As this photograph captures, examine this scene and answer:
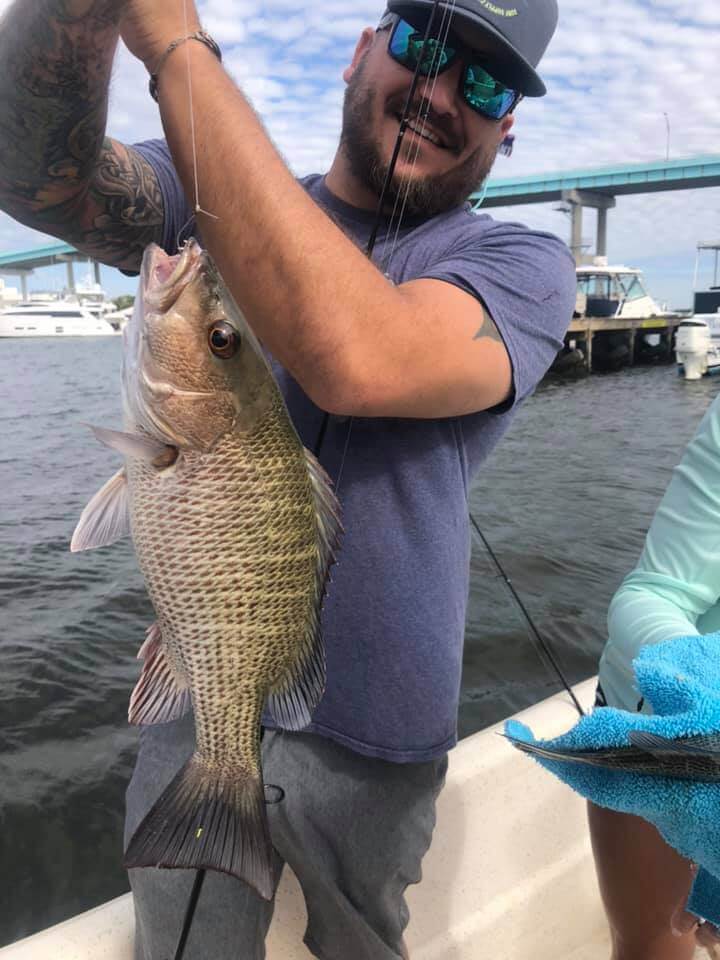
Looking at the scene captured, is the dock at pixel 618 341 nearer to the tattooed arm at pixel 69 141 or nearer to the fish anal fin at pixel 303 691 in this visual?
the tattooed arm at pixel 69 141

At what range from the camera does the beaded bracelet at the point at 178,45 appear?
1.17 m

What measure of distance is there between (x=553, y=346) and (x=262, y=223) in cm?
81

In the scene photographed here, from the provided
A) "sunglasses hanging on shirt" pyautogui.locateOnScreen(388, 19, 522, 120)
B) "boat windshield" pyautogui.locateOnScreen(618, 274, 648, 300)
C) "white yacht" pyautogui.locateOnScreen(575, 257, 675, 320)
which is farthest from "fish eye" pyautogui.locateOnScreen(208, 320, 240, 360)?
"boat windshield" pyautogui.locateOnScreen(618, 274, 648, 300)

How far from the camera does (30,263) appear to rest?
5906 millimetres

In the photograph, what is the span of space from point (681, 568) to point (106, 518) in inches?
53.6

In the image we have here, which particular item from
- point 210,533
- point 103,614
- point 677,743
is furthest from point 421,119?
point 103,614

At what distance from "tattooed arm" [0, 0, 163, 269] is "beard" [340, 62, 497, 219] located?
19.8 inches

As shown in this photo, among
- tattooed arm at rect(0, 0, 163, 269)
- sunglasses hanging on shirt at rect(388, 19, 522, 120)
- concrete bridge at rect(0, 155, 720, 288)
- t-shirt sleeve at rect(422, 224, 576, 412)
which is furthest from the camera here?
concrete bridge at rect(0, 155, 720, 288)

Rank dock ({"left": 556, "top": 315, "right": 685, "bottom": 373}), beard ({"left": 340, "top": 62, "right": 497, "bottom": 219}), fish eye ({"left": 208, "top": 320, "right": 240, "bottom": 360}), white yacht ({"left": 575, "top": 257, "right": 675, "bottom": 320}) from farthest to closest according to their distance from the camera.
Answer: white yacht ({"left": 575, "top": 257, "right": 675, "bottom": 320}) → dock ({"left": 556, "top": 315, "right": 685, "bottom": 373}) → beard ({"left": 340, "top": 62, "right": 497, "bottom": 219}) → fish eye ({"left": 208, "top": 320, "right": 240, "bottom": 360})

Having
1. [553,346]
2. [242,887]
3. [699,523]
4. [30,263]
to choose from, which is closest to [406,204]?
[553,346]

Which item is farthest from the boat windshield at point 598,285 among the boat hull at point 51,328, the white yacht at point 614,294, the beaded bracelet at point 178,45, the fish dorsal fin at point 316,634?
the beaded bracelet at point 178,45

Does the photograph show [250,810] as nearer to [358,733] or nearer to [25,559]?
[358,733]

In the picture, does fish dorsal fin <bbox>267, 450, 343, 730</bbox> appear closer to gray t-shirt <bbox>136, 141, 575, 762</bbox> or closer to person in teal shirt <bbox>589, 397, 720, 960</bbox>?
gray t-shirt <bbox>136, 141, 575, 762</bbox>

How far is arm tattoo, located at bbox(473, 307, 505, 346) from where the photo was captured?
1.45m
